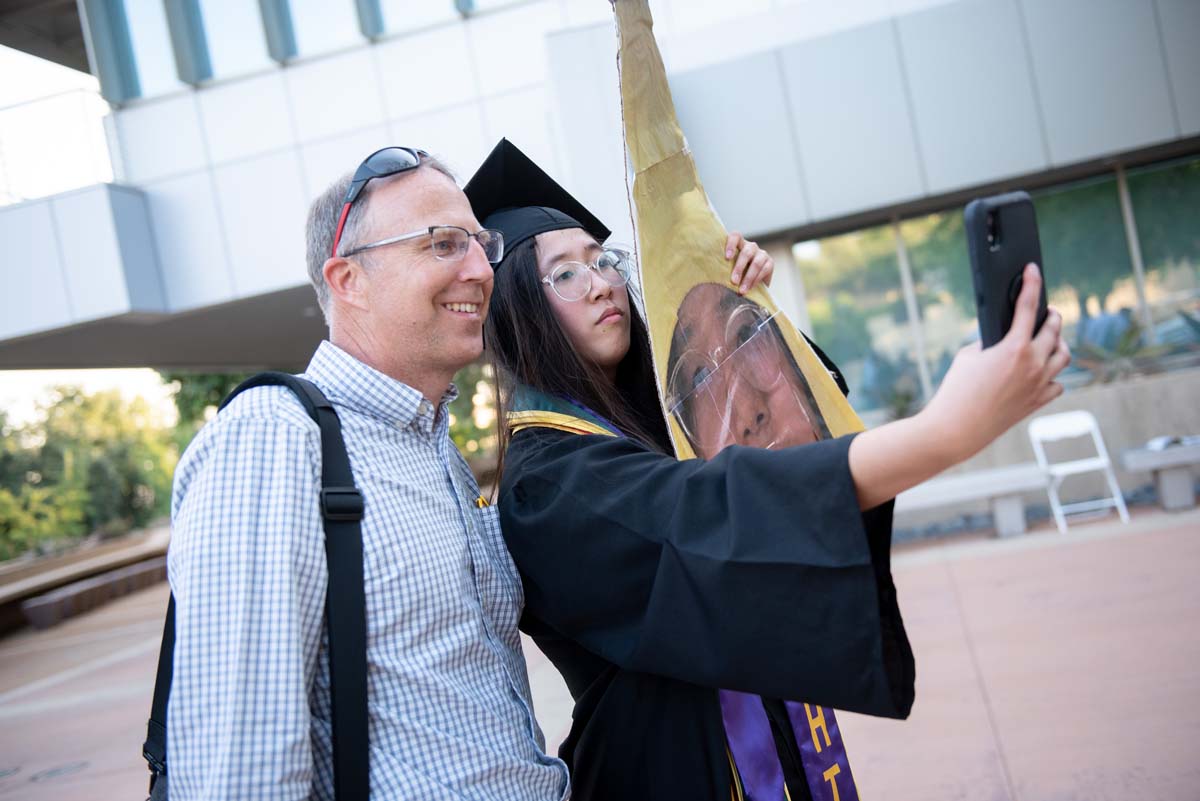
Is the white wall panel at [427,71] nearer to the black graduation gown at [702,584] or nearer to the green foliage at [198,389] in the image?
the black graduation gown at [702,584]

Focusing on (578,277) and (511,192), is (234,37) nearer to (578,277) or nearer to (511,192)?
(511,192)

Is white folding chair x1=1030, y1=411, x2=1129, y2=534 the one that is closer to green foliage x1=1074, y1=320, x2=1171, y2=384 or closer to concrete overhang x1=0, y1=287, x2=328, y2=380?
green foliage x1=1074, y1=320, x2=1171, y2=384

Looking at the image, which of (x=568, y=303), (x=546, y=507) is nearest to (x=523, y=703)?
(x=546, y=507)

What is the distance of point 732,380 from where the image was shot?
1885 mm

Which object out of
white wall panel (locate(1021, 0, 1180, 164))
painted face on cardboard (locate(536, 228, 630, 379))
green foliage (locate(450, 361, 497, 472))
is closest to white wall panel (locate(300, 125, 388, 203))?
white wall panel (locate(1021, 0, 1180, 164))

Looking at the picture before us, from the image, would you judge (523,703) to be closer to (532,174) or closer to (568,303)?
(568,303)

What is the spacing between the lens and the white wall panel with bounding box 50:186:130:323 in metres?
11.2

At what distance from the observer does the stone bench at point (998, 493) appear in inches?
329

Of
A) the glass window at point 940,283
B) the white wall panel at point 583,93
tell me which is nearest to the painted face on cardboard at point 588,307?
the white wall panel at point 583,93

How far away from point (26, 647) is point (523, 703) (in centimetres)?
1486

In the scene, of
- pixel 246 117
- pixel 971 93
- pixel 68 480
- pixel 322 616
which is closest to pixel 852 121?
pixel 971 93

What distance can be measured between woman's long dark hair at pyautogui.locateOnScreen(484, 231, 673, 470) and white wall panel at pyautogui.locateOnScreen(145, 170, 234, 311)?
10.9 metres

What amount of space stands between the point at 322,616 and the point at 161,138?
12464 mm

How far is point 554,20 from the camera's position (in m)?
11.1
